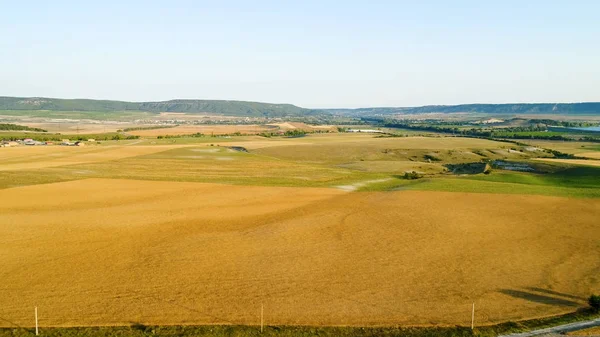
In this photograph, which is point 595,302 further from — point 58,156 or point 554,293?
point 58,156

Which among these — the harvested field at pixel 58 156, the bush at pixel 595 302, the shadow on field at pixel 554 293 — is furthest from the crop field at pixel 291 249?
the harvested field at pixel 58 156

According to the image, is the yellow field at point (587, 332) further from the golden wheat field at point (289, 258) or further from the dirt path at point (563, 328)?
the golden wheat field at point (289, 258)

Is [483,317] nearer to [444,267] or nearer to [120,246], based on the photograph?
[444,267]

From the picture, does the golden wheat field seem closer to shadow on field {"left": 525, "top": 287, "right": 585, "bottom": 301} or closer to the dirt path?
shadow on field {"left": 525, "top": 287, "right": 585, "bottom": 301}

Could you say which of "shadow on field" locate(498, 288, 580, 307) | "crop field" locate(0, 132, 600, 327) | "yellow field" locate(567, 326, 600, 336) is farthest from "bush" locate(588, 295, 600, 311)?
"yellow field" locate(567, 326, 600, 336)

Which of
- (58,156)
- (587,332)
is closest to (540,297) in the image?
(587,332)
